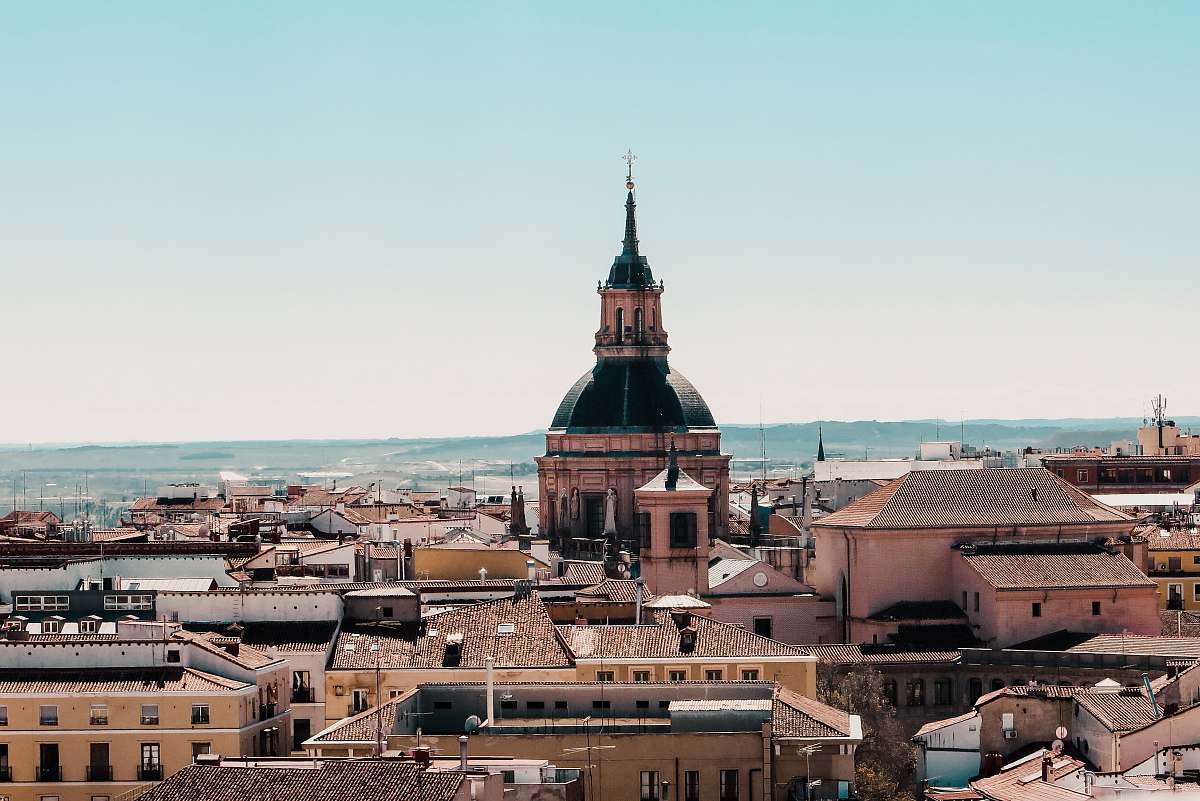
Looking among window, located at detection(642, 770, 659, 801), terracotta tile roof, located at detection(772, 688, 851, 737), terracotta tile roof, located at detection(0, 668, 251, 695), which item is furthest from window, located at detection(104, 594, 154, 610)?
window, located at detection(642, 770, 659, 801)

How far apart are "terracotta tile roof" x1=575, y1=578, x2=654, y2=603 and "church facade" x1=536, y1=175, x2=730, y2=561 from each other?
30.5 metres

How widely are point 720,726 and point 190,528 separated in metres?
71.3

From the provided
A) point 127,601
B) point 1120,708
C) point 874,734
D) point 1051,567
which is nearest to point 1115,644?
point 1051,567

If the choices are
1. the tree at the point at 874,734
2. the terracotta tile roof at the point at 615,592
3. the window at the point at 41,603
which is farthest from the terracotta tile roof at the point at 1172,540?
the window at the point at 41,603

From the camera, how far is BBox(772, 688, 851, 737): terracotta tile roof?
51938 mm

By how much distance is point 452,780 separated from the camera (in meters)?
40.4

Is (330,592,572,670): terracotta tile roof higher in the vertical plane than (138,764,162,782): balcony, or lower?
higher

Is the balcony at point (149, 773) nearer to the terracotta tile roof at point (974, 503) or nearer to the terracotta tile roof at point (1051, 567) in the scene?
the terracotta tile roof at point (1051, 567)

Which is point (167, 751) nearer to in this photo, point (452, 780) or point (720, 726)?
point (720, 726)

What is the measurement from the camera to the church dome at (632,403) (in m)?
116

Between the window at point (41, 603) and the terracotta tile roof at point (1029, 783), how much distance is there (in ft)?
75.1

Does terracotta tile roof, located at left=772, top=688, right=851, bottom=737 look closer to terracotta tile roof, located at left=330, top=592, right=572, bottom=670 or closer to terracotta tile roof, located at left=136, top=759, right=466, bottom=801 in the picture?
terracotta tile roof, located at left=330, top=592, right=572, bottom=670

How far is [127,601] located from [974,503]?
3198 centimetres

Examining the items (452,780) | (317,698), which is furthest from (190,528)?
(452,780)
